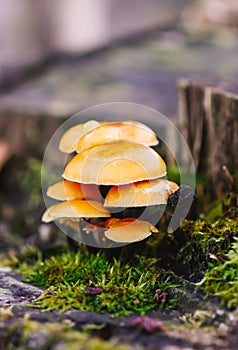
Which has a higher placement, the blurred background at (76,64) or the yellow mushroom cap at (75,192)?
the blurred background at (76,64)

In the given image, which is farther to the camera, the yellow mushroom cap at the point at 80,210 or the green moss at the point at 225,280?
the yellow mushroom cap at the point at 80,210

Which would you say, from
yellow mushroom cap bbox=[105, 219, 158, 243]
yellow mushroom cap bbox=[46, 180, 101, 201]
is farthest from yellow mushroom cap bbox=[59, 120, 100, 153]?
yellow mushroom cap bbox=[105, 219, 158, 243]

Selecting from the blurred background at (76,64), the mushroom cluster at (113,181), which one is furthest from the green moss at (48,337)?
the blurred background at (76,64)

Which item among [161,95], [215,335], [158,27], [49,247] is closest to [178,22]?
[158,27]

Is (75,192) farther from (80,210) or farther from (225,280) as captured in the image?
(225,280)

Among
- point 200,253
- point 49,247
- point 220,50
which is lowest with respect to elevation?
point 49,247

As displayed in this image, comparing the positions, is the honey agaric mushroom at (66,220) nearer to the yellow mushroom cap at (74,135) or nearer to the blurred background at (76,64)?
the yellow mushroom cap at (74,135)

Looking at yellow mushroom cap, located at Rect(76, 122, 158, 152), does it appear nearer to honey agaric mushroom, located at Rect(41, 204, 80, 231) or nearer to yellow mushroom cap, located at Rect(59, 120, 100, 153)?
yellow mushroom cap, located at Rect(59, 120, 100, 153)

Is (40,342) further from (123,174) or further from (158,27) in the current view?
(158,27)
